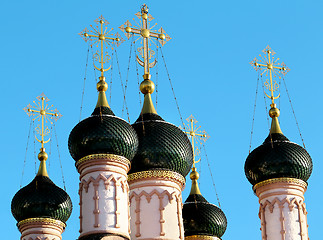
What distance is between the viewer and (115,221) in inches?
716

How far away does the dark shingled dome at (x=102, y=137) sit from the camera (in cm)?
1883

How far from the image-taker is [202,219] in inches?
886

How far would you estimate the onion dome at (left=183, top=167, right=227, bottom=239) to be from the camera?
22.4m

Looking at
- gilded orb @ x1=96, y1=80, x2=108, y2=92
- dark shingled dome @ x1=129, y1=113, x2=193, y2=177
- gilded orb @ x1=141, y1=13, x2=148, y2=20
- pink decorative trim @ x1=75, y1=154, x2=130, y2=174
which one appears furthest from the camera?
gilded orb @ x1=141, y1=13, x2=148, y2=20

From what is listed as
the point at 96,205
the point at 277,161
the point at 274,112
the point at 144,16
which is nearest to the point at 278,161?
the point at 277,161

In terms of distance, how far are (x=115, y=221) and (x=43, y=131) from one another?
595 centimetres

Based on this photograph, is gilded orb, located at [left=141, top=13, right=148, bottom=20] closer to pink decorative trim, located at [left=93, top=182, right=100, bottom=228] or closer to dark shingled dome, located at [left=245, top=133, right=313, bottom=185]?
dark shingled dome, located at [left=245, top=133, right=313, bottom=185]

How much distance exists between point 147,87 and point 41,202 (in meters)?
3.47

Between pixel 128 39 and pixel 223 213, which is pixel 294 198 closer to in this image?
pixel 223 213

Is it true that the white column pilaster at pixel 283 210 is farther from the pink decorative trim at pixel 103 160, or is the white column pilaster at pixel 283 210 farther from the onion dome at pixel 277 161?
the pink decorative trim at pixel 103 160

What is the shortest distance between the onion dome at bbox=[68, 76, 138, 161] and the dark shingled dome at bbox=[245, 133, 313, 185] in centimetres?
340

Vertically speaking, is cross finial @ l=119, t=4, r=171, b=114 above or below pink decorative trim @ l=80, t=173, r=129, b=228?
→ above

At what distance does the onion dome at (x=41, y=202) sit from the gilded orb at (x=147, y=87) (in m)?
3.09

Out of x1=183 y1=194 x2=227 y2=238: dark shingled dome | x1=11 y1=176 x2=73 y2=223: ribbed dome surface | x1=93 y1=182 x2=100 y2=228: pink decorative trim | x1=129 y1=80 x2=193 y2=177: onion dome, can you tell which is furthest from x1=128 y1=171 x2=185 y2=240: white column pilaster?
x1=11 y1=176 x2=73 y2=223: ribbed dome surface
